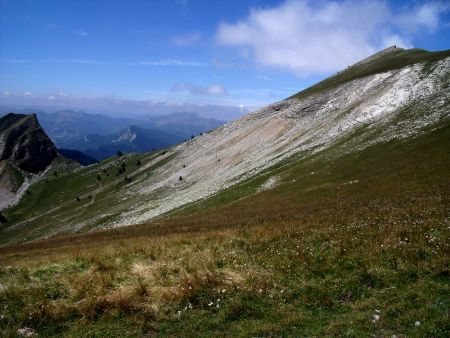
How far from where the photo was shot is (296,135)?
293 ft

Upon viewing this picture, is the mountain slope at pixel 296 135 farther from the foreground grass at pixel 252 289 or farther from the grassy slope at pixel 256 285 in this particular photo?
the foreground grass at pixel 252 289

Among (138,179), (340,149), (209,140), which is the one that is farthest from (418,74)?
(138,179)

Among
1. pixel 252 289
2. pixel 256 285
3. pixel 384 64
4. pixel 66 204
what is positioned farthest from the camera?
pixel 66 204

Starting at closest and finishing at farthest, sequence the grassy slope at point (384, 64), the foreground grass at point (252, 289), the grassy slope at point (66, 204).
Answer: the foreground grass at point (252, 289) → the grassy slope at point (384, 64) → the grassy slope at point (66, 204)

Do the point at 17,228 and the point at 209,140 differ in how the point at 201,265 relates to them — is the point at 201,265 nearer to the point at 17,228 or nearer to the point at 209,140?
the point at 209,140

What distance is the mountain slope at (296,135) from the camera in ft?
211

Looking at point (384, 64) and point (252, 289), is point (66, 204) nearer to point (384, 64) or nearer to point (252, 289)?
point (384, 64)

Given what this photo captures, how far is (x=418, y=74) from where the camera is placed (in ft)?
254

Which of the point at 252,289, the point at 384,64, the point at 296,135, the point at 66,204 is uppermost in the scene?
the point at 384,64

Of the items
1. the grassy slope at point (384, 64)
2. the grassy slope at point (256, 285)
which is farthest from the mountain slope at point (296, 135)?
the grassy slope at point (256, 285)

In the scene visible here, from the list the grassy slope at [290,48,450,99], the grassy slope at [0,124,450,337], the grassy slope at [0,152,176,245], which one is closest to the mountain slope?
the grassy slope at [290,48,450,99]

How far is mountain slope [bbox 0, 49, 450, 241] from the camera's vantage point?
2537 inches

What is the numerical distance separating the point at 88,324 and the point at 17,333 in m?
1.89

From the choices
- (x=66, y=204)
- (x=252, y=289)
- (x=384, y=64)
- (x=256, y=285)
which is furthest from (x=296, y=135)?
(x=66, y=204)
